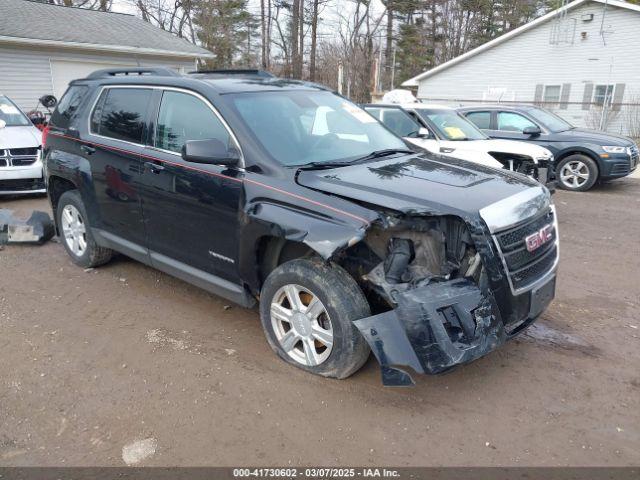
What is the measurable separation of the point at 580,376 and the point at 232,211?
2.68 m

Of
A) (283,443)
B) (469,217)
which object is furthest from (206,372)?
(469,217)

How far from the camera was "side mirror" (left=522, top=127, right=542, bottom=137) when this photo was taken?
33.2ft

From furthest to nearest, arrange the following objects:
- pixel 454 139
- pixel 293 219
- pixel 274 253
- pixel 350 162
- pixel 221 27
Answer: pixel 221 27 → pixel 454 139 → pixel 350 162 → pixel 274 253 → pixel 293 219

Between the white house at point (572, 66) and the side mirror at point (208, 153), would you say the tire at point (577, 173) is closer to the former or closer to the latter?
the side mirror at point (208, 153)

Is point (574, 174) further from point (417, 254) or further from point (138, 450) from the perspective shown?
point (138, 450)

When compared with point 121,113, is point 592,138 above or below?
below

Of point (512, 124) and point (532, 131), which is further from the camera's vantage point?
point (512, 124)

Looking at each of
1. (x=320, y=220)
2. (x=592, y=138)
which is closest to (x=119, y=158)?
(x=320, y=220)

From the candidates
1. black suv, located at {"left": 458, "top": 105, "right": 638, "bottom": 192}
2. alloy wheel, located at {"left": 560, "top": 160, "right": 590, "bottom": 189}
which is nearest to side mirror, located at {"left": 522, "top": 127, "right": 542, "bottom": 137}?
black suv, located at {"left": 458, "top": 105, "right": 638, "bottom": 192}

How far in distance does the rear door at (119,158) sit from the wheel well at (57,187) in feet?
2.19

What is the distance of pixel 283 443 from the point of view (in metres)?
2.87

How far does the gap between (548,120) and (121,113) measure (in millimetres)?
9318

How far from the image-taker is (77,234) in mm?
5449

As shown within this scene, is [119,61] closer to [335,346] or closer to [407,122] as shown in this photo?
[407,122]
